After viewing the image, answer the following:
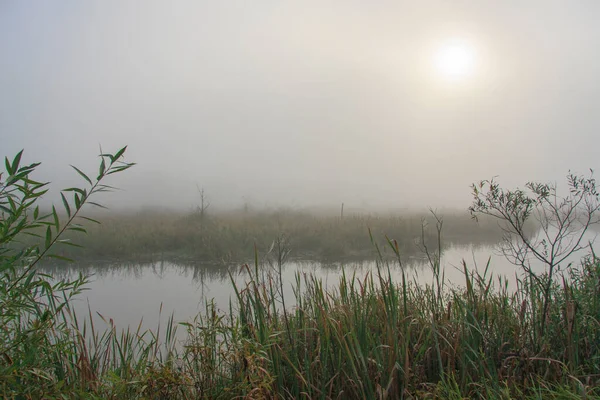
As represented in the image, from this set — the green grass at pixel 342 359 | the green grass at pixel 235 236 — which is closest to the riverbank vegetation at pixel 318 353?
the green grass at pixel 342 359

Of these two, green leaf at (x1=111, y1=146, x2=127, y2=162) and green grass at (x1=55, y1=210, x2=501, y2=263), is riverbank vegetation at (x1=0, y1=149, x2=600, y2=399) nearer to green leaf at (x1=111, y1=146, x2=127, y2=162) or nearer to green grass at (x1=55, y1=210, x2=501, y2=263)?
green leaf at (x1=111, y1=146, x2=127, y2=162)

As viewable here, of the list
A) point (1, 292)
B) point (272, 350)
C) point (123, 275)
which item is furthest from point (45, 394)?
point (123, 275)

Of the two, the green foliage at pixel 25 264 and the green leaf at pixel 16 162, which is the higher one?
the green leaf at pixel 16 162

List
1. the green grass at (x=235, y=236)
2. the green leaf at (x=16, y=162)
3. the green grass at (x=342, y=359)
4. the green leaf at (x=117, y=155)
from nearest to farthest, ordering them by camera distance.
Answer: the green leaf at (x=16, y=162)
the green leaf at (x=117, y=155)
the green grass at (x=342, y=359)
the green grass at (x=235, y=236)

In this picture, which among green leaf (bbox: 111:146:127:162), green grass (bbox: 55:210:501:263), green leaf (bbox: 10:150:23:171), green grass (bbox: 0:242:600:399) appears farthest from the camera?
green grass (bbox: 55:210:501:263)

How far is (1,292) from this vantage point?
1409mm

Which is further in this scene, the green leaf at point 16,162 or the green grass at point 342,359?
the green grass at point 342,359

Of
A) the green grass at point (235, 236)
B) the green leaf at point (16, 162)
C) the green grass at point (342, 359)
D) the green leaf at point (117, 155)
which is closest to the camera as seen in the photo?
the green leaf at point (16, 162)

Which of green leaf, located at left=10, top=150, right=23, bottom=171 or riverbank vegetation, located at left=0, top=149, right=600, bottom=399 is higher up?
green leaf, located at left=10, top=150, right=23, bottom=171

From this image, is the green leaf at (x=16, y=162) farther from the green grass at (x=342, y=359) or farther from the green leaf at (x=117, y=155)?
the green grass at (x=342, y=359)

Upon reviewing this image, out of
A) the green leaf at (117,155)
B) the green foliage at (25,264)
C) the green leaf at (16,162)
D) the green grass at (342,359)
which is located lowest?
the green grass at (342,359)

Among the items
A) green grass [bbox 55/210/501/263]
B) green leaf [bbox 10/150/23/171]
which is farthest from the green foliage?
green grass [bbox 55/210/501/263]

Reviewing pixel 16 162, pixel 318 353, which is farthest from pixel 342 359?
pixel 16 162

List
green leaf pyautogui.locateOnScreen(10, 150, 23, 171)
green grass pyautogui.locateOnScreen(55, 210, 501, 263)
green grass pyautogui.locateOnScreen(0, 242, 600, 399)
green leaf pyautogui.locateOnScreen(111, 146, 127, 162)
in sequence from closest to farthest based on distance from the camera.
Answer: green leaf pyautogui.locateOnScreen(10, 150, 23, 171), green leaf pyautogui.locateOnScreen(111, 146, 127, 162), green grass pyautogui.locateOnScreen(0, 242, 600, 399), green grass pyautogui.locateOnScreen(55, 210, 501, 263)
